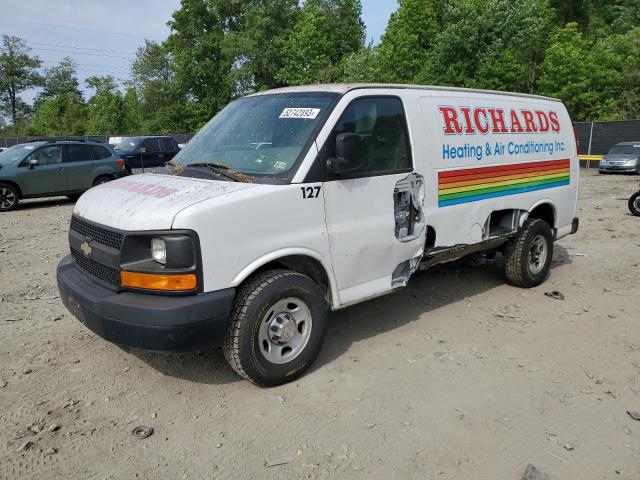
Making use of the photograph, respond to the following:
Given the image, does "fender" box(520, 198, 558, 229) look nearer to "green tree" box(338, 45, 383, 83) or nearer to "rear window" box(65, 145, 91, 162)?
"rear window" box(65, 145, 91, 162)

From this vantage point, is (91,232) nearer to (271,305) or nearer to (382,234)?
(271,305)

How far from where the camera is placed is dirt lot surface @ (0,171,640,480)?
2990mm

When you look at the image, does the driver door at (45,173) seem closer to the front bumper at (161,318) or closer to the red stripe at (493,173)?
the front bumper at (161,318)

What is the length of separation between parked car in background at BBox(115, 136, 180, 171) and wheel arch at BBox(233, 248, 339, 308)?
57.9 ft

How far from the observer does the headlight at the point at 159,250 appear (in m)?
3.24

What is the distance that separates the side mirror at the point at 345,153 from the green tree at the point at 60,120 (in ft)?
181

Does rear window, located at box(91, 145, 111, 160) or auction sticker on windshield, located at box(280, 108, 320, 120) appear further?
rear window, located at box(91, 145, 111, 160)

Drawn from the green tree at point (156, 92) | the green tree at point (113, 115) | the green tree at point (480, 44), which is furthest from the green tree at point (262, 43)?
the green tree at point (480, 44)

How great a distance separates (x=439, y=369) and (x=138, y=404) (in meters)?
2.27

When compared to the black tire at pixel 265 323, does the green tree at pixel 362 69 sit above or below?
above

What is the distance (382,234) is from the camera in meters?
4.23

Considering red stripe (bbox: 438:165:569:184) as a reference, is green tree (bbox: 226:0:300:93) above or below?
above

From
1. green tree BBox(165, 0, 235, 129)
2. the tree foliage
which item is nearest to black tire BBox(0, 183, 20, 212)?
the tree foliage

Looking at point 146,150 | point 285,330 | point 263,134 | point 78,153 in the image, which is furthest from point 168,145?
point 285,330
